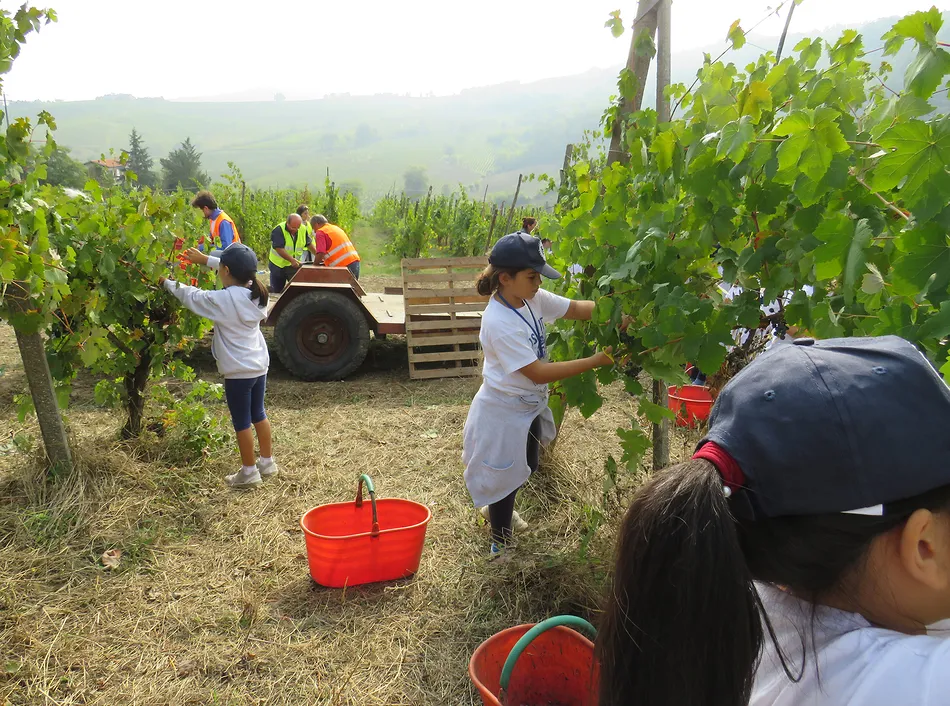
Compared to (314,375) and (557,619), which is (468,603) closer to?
(557,619)

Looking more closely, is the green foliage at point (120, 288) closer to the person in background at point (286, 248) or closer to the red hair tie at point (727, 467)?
the red hair tie at point (727, 467)

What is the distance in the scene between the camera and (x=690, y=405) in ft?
15.6

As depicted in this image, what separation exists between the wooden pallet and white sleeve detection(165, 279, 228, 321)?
8.96 feet

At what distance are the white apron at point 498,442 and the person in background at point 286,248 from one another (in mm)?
6027

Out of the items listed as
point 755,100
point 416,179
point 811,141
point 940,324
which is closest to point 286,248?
point 755,100

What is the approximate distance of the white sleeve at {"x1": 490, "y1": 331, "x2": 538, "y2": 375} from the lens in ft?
9.02

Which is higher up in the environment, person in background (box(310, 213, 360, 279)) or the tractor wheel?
person in background (box(310, 213, 360, 279))

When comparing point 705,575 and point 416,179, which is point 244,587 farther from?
point 416,179

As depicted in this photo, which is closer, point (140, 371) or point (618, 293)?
point (618, 293)

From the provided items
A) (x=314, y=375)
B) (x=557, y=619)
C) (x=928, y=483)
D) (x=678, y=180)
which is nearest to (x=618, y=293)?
(x=678, y=180)

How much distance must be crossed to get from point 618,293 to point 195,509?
9.76 ft

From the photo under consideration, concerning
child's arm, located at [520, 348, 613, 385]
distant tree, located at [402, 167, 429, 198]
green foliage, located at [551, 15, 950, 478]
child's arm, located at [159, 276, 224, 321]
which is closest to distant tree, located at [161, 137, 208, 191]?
child's arm, located at [159, 276, 224, 321]

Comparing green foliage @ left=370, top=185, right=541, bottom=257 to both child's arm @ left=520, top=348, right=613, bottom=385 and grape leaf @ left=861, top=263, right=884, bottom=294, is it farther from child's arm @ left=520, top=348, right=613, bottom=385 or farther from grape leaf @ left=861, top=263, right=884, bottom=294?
grape leaf @ left=861, top=263, right=884, bottom=294

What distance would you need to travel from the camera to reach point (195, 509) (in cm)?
383
